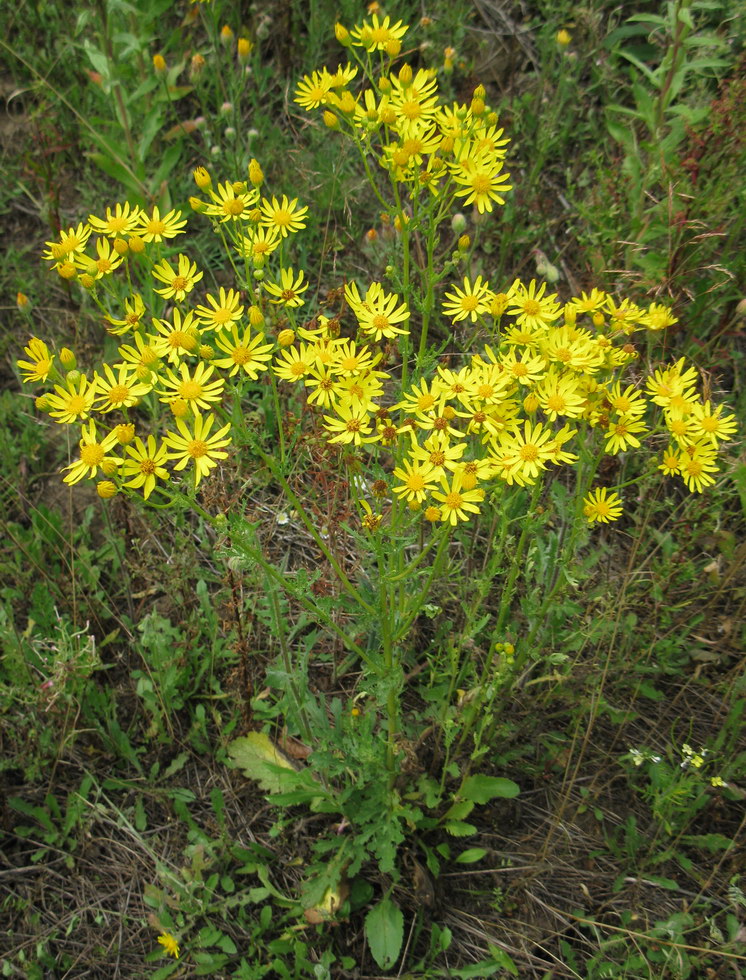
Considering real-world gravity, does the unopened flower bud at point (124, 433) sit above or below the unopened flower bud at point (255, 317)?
below

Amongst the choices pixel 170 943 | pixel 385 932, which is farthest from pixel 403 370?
pixel 170 943

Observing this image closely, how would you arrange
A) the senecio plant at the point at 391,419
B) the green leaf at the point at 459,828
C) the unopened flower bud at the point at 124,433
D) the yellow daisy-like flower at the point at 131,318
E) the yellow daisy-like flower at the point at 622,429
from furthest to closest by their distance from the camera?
the green leaf at the point at 459,828 < the yellow daisy-like flower at the point at 622,429 < the yellow daisy-like flower at the point at 131,318 < the senecio plant at the point at 391,419 < the unopened flower bud at the point at 124,433

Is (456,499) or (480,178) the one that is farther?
(480,178)

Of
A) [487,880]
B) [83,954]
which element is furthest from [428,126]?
[83,954]

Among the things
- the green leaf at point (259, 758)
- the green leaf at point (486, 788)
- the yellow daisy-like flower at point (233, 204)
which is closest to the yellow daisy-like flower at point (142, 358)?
the yellow daisy-like flower at point (233, 204)

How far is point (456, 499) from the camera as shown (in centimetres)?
190

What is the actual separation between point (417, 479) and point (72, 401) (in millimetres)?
970

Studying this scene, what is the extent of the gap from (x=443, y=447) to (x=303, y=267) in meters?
2.21

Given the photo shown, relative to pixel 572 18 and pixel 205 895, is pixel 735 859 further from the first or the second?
pixel 572 18

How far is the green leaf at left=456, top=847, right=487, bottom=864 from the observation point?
252 cm

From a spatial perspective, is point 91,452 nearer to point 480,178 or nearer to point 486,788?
point 480,178

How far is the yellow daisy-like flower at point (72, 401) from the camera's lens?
200cm

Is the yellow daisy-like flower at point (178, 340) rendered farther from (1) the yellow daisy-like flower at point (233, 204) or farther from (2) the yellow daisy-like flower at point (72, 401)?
(1) the yellow daisy-like flower at point (233, 204)

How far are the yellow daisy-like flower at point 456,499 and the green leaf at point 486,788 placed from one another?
1.13 meters
